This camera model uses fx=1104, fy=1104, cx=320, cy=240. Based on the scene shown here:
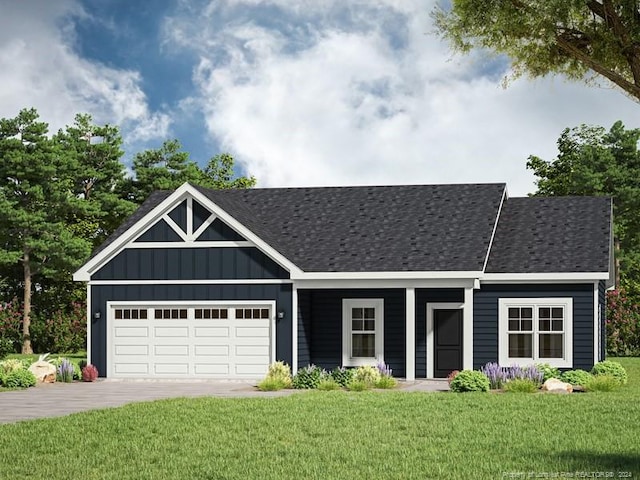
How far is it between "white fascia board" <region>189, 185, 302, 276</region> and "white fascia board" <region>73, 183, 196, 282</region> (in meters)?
0.40

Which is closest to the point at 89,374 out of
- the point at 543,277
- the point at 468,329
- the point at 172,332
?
the point at 172,332

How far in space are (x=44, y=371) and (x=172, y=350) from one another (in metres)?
3.43

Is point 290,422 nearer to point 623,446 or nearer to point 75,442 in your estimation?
point 75,442

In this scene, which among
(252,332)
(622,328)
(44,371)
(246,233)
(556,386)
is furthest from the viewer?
(622,328)

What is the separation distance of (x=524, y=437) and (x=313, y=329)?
14.5m

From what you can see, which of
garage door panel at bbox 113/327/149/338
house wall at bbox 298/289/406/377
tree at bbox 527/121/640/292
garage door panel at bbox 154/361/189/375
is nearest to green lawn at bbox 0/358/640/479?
house wall at bbox 298/289/406/377

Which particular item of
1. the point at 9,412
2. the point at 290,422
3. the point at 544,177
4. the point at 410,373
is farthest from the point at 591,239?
the point at 544,177

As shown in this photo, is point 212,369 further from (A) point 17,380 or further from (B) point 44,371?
(A) point 17,380

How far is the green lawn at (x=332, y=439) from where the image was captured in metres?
13.5

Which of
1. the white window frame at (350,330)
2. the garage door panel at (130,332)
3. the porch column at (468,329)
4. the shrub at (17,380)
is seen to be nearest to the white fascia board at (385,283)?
the porch column at (468,329)

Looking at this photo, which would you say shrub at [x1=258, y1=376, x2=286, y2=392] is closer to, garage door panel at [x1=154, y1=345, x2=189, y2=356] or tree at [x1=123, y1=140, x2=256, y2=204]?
garage door panel at [x1=154, y1=345, x2=189, y2=356]

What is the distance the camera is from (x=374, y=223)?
105 ft

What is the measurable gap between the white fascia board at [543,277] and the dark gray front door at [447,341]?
1.39m

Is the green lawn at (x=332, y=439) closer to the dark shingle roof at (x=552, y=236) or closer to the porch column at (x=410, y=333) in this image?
the porch column at (x=410, y=333)
